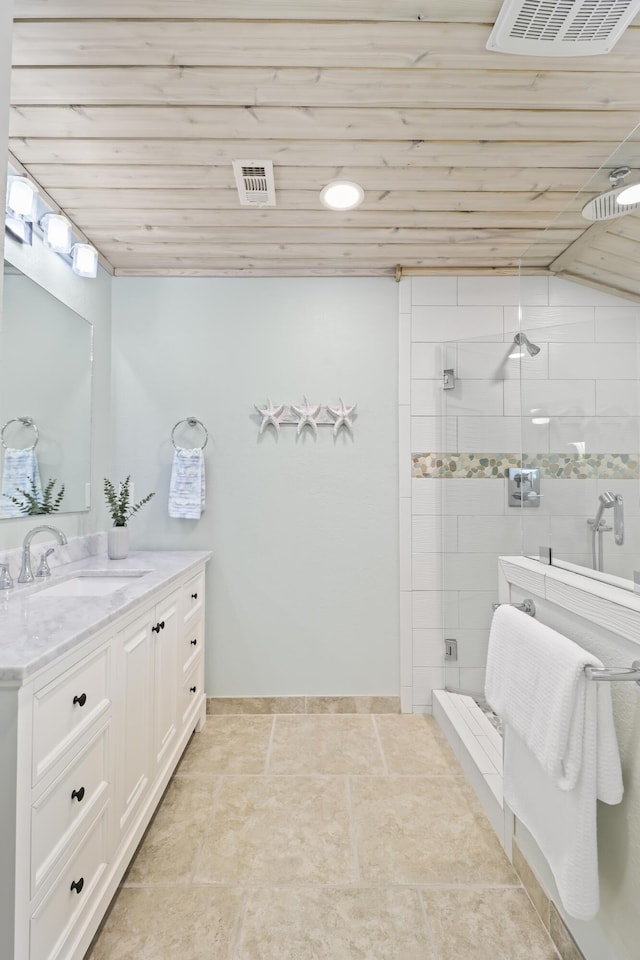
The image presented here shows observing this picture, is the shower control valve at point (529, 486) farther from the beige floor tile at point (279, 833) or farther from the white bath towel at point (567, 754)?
the beige floor tile at point (279, 833)

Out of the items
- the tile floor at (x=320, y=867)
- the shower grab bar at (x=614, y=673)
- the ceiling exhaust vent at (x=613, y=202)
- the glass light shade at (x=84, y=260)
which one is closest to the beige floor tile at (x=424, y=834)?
the tile floor at (x=320, y=867)

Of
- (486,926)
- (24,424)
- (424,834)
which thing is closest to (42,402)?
(24,424)

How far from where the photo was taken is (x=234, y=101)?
1.61 meters

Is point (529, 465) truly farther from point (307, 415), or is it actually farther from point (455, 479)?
point (307, 415)

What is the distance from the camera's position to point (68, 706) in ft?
3.84

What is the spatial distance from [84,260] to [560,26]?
1.99m

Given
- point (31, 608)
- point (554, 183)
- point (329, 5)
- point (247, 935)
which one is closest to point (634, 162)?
point (329, 5)

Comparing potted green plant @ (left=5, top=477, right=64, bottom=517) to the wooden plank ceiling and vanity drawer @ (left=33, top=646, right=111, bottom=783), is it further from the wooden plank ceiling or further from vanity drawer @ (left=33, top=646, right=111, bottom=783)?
the wooden plank ceiling

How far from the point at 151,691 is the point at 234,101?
6.40ft

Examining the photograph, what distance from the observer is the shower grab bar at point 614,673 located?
101cm

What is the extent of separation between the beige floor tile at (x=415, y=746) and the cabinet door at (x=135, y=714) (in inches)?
42.0

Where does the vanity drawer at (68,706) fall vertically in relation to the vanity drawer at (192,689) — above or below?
above

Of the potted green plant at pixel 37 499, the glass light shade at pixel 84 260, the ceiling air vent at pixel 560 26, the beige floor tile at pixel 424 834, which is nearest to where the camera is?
the ceiling air vent at pixel 560 26

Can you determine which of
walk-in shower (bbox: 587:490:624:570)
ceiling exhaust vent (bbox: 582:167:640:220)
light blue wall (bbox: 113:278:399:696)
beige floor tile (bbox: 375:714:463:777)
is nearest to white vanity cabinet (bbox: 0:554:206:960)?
light blue wall (bbox: 113:278:399:696)
